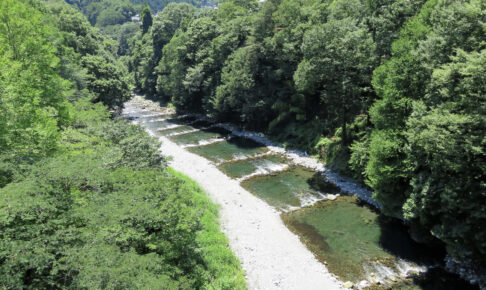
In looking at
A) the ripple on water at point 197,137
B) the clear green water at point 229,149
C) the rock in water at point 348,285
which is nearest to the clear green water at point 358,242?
the rock in water at point 348,285

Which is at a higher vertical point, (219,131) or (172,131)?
(219,131)

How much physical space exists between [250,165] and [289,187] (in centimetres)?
709

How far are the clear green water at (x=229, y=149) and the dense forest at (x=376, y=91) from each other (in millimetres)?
4077

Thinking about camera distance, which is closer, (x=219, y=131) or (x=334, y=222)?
(x=334, y=222)

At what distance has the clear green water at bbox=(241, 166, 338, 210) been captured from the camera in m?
25.2

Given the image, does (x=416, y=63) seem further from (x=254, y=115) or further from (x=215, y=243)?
(x=254, y=115)

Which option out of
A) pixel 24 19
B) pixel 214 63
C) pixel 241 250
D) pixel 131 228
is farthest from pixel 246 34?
pixel 131 228

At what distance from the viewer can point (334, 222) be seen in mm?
21609

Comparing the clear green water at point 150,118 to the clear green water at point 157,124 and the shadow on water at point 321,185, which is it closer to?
the clear green water at point 157,124

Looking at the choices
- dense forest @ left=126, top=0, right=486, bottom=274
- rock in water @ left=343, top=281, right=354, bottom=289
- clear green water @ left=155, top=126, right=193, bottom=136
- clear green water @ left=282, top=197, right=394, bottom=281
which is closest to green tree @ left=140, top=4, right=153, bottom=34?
dense forest @ left=126, top=0, right=486, bottom=274

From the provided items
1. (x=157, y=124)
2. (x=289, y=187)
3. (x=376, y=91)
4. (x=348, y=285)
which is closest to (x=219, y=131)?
(x=157, y=124)

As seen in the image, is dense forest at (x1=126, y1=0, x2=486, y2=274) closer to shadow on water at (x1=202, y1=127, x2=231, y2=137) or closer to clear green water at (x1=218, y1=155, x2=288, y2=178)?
shadow on water at (x1=202, y1=127, x2=231, y2=137)

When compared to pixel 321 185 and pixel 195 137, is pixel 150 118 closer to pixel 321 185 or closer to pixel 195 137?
pixel 195 137

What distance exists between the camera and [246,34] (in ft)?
162
